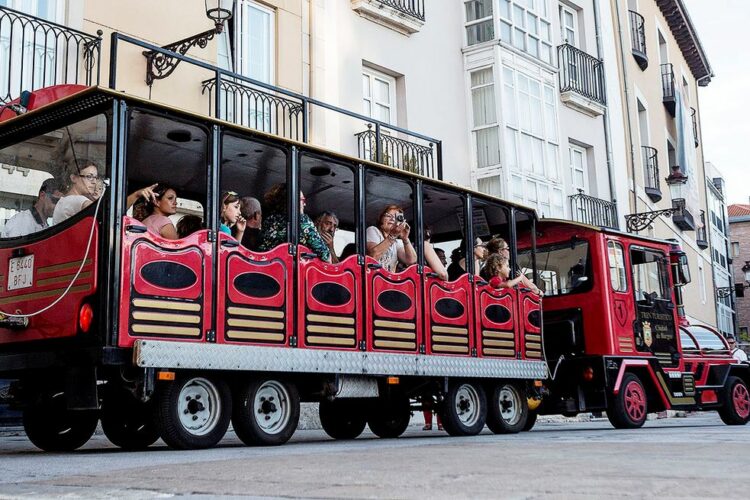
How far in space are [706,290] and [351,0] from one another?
23.8 m

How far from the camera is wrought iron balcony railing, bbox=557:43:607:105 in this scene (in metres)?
24.4

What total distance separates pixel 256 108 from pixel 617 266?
5.79 metres

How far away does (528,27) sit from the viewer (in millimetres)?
22953

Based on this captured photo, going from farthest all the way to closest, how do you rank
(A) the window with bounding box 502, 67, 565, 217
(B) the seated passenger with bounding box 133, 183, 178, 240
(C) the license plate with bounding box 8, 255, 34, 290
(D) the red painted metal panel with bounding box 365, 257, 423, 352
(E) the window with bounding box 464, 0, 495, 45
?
(E) the window with bounding box 464, 0, 495, 45, (A) the window with bounding box 502, 67, 565, 217, (D) the red painted metal panel with bounding box 365, 257, 423, 352, (B) the seated passenger with bounding box 133, 183, 178, 240, (C) the license plate with bounding box 8, 255, 34, 290

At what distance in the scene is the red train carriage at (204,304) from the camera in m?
7.45

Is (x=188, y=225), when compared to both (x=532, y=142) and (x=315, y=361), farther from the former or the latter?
(x=532, y=142)

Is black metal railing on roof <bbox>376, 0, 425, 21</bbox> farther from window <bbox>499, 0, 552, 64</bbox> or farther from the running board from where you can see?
the running board

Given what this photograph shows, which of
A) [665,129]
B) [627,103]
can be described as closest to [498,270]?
[627,103]

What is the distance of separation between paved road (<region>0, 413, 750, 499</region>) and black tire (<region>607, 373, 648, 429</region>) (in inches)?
200

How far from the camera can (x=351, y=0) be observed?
696 inches

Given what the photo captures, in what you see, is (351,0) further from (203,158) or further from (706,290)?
(706,290)

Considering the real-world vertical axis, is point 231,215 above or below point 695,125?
below

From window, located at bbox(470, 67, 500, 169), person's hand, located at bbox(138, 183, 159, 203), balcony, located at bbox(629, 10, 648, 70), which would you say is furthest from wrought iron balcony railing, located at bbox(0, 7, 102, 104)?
balcony, located at bbox(629, 10, 648, 70)

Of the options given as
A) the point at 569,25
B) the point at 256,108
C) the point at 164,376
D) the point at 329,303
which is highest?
the point at 569,25
